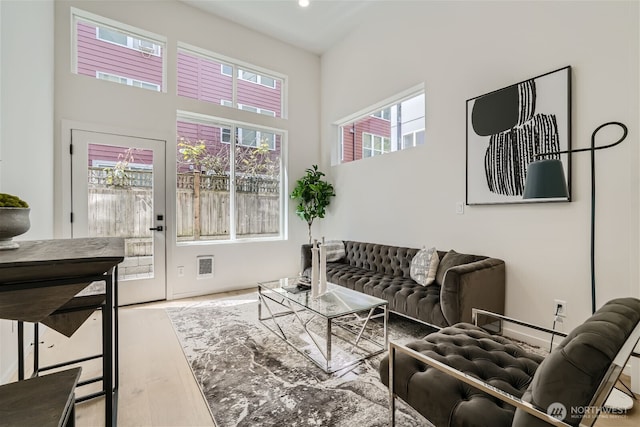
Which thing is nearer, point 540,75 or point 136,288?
point 540,75

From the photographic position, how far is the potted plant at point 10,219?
121cm

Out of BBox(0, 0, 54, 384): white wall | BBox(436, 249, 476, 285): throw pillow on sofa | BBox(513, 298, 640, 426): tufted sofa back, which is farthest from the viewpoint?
BBox(436, 249, 476, 285): throw pillow on sofa

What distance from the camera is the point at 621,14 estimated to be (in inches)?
83.0

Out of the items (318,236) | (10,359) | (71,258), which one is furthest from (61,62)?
(318,236)

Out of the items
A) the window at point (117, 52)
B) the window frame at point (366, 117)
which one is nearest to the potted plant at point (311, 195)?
the window frame at point (366, 117)

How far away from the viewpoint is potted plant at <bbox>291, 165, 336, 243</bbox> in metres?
4.82

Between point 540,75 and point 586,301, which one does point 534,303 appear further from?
point 540,75

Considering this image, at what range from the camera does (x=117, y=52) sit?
373 cm

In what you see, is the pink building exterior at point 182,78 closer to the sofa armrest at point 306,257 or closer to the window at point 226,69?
the window at point 226,69

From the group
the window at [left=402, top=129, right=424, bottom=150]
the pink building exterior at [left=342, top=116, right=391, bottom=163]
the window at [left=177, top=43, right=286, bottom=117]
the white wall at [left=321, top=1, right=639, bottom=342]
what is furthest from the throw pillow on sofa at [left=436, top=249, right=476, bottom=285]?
the window at [left=177, top=43, right=286, bottom=117]

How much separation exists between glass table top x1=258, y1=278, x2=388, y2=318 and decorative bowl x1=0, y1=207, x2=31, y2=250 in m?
1.72

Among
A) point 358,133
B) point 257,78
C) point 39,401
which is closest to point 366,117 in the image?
point 358,133

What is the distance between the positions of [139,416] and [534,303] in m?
3.15

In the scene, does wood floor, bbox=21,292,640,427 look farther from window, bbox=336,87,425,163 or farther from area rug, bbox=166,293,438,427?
window, bbox=336,87,425,163
